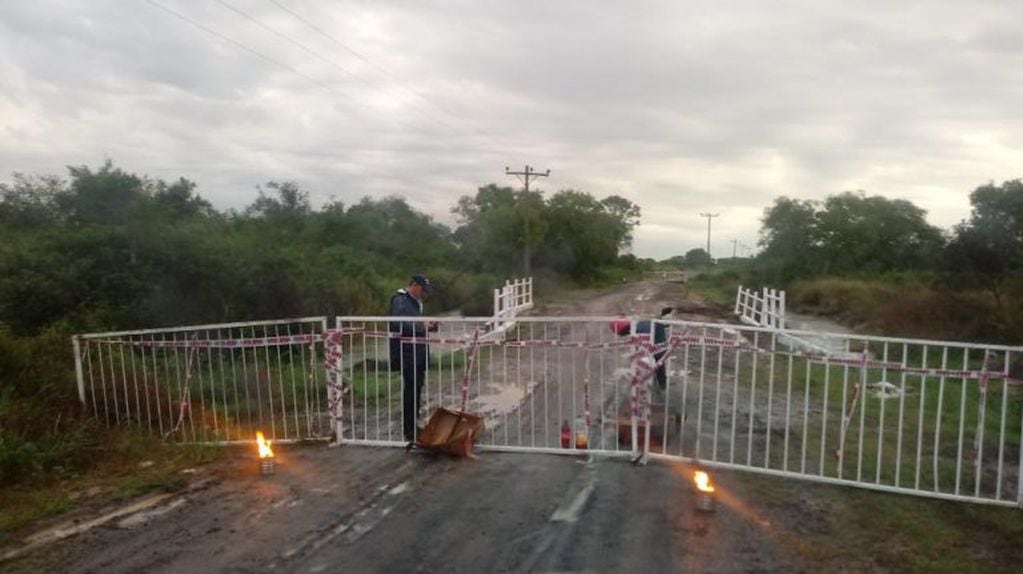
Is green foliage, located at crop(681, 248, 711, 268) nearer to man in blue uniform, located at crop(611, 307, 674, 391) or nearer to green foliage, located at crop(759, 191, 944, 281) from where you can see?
green foliage, located at crop(759, 191, 944, 281)

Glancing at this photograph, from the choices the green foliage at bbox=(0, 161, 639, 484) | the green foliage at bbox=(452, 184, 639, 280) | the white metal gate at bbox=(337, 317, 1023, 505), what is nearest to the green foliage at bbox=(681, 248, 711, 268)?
the green foliage at bbox=(452, 184, 639, 280)

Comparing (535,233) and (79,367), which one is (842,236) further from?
(79,367)

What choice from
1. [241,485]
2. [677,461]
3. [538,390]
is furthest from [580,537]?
[538,390]

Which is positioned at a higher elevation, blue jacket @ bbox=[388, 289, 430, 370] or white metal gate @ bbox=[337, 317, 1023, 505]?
blue jacket @ bbox=[388, 289, 430, 370]

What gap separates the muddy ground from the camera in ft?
17.5

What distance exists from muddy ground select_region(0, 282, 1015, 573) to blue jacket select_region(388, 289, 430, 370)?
1.11 m

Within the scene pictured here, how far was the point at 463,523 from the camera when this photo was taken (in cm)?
610

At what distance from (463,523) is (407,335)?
2.98 meters

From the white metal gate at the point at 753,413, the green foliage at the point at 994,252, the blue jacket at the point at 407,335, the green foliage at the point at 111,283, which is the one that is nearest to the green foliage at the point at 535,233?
the green foliage at the point at 111,283

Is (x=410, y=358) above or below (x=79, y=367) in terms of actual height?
above

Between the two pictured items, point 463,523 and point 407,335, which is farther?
point 407,335

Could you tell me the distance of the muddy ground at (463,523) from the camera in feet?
17.5

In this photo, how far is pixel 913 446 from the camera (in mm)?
9328

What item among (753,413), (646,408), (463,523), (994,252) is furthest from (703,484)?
(994,252)
